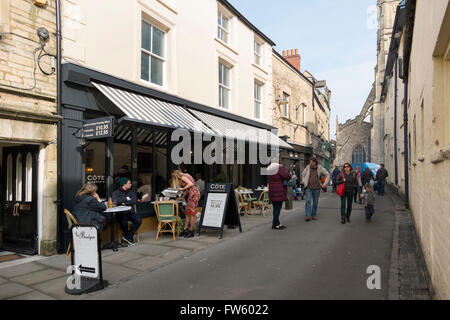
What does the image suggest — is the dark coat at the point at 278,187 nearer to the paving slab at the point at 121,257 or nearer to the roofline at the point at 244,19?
the paving slab at the point at 121,257

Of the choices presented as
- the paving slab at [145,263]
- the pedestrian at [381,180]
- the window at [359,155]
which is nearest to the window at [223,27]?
the paving slab at [145,263]

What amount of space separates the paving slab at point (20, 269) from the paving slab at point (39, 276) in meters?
0.19

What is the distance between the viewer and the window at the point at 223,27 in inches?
482

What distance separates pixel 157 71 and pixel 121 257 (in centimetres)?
548

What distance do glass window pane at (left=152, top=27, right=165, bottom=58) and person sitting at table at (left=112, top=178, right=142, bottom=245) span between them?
13.9ft

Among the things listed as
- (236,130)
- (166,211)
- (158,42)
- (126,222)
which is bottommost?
(126,222)

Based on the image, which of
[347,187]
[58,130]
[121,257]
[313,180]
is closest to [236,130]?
[313,180]

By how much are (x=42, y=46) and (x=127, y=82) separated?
2.05 meters

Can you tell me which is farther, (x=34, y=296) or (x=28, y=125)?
(x=28, y=125)

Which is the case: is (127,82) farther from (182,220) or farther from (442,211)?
(442,211)

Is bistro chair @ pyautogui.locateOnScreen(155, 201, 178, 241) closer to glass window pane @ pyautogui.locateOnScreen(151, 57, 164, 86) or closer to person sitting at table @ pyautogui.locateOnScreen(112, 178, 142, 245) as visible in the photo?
person sitting at table @ pyautogui.locateOnScreen(112, 178, 142, 245)

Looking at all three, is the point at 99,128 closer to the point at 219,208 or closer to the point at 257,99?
the point at 219,208

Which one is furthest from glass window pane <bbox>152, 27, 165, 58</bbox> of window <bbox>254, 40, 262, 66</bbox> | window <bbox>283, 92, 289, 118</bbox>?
window <bbox>283, 92, 289, 118</bbox>

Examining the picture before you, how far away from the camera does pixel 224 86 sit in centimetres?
1249
